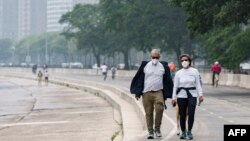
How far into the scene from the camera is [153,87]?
46.5ft

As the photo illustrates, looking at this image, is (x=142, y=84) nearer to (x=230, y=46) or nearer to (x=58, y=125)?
(x=58, y=125)

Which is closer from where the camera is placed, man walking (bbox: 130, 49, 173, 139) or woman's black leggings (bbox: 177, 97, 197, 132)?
woman's black leggings (bbox: 177, 97, 197, 132)

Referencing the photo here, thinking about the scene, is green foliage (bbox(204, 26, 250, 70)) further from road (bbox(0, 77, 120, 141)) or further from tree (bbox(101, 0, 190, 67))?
road (bbox(0, 77, 120, 141))

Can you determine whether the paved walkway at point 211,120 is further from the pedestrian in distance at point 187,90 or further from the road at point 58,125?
the road at point 58,125

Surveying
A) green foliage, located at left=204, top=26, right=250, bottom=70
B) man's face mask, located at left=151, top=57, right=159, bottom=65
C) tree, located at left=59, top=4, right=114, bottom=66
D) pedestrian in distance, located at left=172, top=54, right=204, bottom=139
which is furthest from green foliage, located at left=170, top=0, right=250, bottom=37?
tree, located at left=59, top=4, right=114, bottom=66

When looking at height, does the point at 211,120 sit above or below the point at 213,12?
below

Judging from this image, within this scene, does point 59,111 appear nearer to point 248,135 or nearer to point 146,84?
point 146,84

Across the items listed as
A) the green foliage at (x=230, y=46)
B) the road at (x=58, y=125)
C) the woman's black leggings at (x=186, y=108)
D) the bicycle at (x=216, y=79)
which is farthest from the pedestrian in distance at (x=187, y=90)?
the green foliage at (x=230, y=46)

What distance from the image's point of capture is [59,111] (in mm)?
30406

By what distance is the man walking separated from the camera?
14141 millimetres

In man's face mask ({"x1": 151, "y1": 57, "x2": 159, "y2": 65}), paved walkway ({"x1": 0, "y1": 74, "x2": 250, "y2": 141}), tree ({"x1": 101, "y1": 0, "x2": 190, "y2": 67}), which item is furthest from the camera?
tree ({"x1": 101, "y1": 0, "x2": 190, "y2": 67})

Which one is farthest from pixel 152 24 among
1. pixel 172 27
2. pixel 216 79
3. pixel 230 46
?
pixel 216 79

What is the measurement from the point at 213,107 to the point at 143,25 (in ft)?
174

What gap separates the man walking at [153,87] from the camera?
1414 cm
